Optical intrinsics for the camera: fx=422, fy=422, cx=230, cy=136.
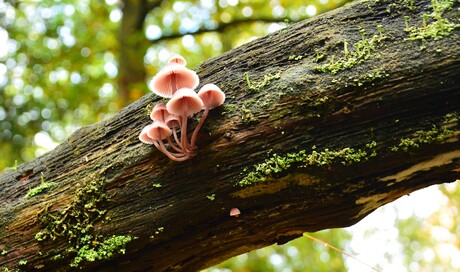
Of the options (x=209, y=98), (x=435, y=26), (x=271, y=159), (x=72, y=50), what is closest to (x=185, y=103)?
(x=209, y=98)

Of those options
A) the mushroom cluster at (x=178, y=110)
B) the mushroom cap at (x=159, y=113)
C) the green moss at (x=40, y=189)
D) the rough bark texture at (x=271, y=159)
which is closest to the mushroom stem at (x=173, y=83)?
the mushroom cluster at (x=178, y=110)

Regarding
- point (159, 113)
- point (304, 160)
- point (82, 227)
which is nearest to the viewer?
point (304, 160)

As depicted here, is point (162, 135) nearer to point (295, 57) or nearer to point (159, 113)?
point (159, 113)

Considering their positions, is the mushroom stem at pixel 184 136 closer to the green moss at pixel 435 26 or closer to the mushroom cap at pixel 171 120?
the mushroom cap at pixel 171 120

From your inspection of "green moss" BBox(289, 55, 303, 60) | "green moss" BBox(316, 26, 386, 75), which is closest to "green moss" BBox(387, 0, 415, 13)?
"green moss" BBox(316, 26, 386, 75)

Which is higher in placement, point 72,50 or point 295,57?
point 72,50

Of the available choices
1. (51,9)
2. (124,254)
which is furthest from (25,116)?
(124,254)

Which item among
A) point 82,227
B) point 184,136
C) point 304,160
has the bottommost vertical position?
point 304,160

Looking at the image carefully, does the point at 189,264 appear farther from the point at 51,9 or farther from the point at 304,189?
the point at 51,9
